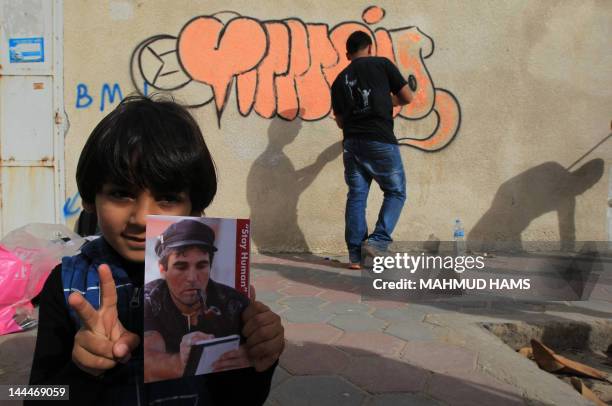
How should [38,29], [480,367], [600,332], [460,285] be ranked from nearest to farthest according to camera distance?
[480,367]
[600,332]
[460,285]
[38,29]

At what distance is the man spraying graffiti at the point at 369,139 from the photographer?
3193mm

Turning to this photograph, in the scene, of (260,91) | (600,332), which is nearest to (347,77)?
(260,91)

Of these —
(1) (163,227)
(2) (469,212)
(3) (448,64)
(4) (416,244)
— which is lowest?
(4) (416,244)

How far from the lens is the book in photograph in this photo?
0.74 meters

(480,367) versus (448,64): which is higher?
(448,64)

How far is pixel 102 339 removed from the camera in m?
0.75

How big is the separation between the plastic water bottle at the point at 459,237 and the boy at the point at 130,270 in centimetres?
335

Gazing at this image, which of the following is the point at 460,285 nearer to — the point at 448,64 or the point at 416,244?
the point at 416,244

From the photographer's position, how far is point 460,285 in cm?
257

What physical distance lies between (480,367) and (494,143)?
300 centimetres

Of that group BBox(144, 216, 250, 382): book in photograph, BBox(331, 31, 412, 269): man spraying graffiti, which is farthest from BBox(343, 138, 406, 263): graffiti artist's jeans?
BBox(144, 216, 250, 382): book in photograph

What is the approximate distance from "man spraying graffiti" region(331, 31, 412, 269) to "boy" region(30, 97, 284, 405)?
7.78ft

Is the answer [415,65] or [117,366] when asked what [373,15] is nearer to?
[415,65]

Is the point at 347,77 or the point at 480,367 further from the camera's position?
the point at 347,77
